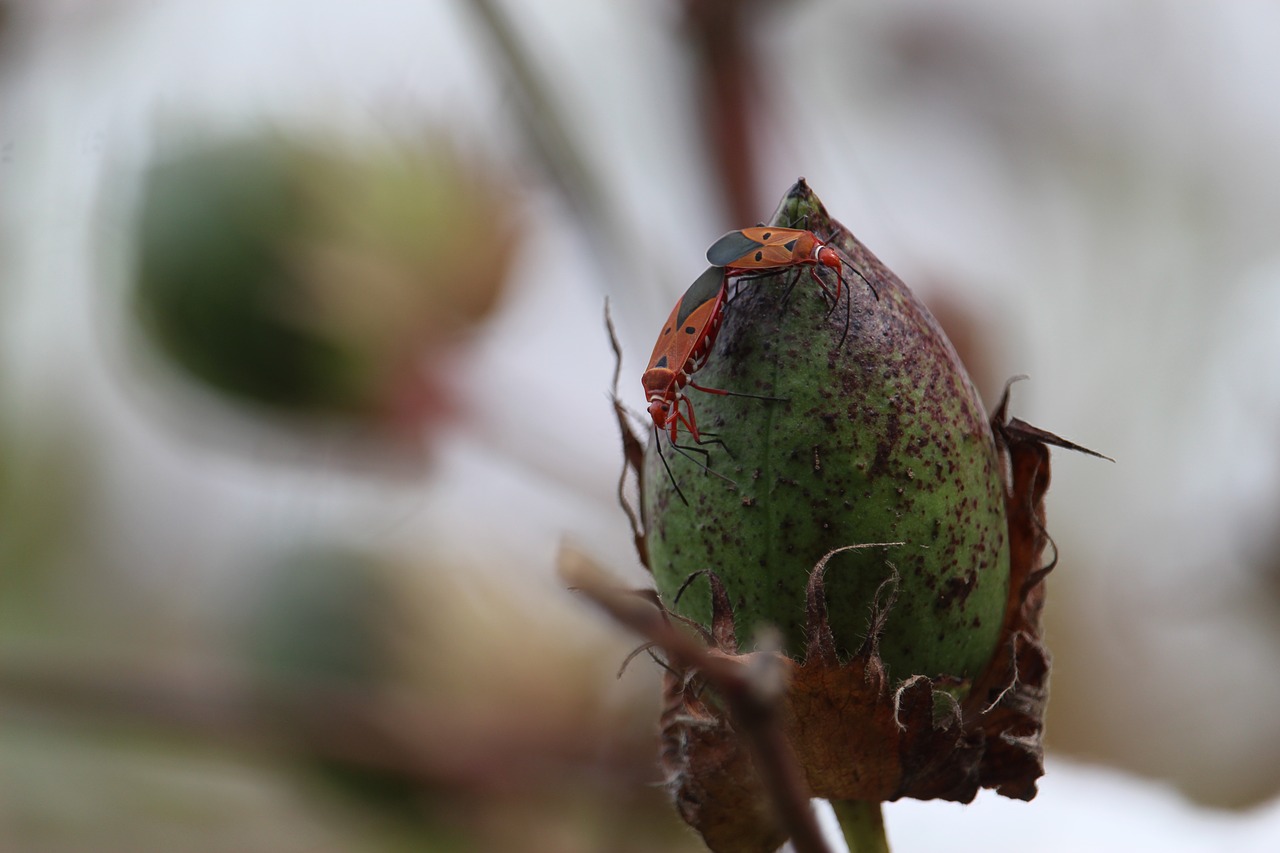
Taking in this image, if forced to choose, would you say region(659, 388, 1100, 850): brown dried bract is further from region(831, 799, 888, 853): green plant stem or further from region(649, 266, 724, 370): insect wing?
region(649, 266, 724, 370): insect wing

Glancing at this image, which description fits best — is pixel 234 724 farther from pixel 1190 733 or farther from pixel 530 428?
pixel 1190 733

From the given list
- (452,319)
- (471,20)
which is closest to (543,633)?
(452,319)

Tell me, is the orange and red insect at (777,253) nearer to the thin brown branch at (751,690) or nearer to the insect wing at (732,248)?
the insect wing at (732,248)

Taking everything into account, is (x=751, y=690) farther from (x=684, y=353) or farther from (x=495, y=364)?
(x=495, y=364)

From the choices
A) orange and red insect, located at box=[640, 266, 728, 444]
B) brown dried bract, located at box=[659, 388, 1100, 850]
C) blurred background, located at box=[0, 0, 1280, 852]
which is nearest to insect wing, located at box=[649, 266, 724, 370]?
orange and red insect, located at box=[640, 266, 728, 444]

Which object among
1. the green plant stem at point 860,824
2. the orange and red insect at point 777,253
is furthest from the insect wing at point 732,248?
the green plant stem at point 860,824

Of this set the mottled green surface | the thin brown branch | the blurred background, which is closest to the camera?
the thin brown branch
